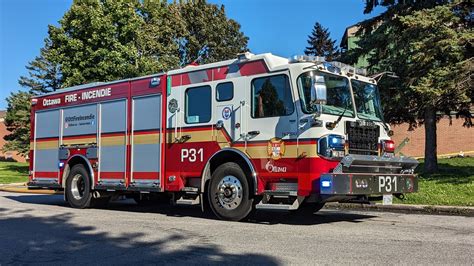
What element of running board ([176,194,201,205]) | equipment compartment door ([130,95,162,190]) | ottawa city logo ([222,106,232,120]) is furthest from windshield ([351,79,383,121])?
equipment compartment door ([130,95,162,190])

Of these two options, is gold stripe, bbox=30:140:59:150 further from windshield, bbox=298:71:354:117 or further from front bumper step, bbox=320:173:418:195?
front bumper step, bbox=320:173:418:195

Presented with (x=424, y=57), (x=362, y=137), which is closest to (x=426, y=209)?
(x=362, y=137)

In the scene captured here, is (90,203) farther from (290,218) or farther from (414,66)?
(414,66)

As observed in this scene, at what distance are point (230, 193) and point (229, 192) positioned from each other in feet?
0.10

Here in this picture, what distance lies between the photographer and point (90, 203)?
12.1 metres

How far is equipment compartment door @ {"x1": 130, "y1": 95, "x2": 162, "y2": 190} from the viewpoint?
1055 cm

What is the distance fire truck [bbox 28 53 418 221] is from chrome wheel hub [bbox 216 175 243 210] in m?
0.02

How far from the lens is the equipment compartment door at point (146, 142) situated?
1055 centimetres

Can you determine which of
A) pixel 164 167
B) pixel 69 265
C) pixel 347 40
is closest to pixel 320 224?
pixel 164 167

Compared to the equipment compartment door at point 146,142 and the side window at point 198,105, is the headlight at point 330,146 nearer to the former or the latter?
the side window at point 198,105

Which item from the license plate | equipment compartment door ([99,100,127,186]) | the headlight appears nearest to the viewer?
the headlight

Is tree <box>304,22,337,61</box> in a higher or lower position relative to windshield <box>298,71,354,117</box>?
higher

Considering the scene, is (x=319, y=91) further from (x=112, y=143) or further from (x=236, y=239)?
(x=112, y=143)

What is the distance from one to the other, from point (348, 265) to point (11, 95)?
1837 inches
